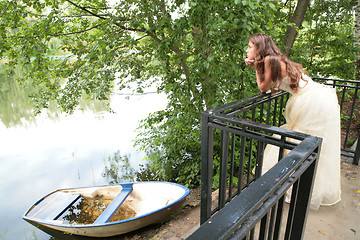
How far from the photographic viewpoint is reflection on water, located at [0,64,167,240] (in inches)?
268

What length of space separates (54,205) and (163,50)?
4.62m

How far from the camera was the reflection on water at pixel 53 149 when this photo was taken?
681 centimetres

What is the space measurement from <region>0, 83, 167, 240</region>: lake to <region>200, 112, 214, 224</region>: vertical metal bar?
512 centimetres

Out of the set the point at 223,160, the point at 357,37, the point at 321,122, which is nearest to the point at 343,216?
the point at 321,122

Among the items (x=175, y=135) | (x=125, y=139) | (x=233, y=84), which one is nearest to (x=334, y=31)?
(x=233, y=84)

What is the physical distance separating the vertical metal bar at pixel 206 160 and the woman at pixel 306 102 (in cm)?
70

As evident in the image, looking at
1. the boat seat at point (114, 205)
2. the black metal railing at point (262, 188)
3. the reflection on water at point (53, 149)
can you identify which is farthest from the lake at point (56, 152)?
the black metal railing at point (262, 188)

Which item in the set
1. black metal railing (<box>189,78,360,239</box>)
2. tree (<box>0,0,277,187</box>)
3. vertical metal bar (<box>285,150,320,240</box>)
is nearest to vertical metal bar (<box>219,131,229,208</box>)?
black metal railing (<box>189,78,360,239</box>)

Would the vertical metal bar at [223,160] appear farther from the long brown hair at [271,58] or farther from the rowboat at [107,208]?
the rowboat at [107,208]

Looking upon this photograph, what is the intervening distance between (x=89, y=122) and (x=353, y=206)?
414 inches

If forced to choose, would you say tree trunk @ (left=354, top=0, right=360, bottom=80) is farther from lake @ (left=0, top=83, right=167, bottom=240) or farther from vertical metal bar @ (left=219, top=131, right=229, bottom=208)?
lake @ (left=0, top=83, right=167, bottom=240)

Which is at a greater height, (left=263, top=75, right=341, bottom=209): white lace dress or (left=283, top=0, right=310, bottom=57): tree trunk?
(left=283, top=0, right=310, bottom=57): tree trunk

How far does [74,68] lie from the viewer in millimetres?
4793

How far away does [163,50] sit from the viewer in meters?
3.54
